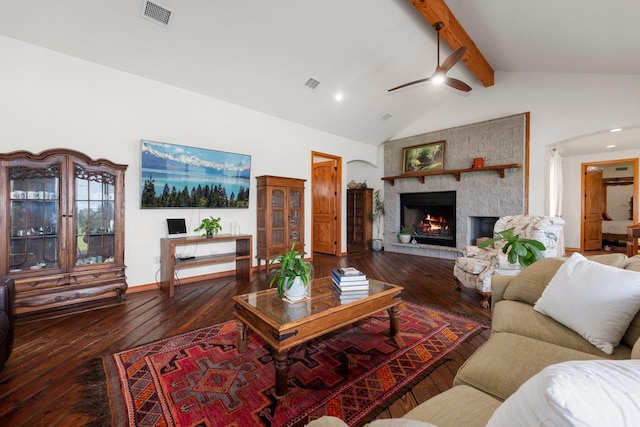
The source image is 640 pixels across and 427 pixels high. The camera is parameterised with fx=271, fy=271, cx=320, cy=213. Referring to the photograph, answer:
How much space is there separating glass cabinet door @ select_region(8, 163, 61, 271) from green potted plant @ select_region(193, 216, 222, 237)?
1515 mm

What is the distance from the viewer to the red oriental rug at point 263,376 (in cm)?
143

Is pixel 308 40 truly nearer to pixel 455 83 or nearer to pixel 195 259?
pixel 455 83

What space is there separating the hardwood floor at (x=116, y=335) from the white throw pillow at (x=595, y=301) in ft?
2.45

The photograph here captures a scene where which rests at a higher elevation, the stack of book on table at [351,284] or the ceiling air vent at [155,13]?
the ceiling air vent at [155,13]

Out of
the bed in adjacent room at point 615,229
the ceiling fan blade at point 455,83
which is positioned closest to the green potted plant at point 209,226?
the ceiling fan blade at point 455,83

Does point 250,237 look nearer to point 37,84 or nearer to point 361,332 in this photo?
point 361,332

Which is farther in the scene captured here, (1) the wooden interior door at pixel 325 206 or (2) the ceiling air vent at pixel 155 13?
(1) the wooden interior door at pixel 325 206

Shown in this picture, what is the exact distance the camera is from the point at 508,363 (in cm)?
117

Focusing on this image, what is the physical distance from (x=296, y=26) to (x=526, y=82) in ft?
14.3

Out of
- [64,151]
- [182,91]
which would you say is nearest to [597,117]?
[182,91]

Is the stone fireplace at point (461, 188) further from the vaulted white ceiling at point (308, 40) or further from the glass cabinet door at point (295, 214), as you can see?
the glass cabinet door at point (295, 214)

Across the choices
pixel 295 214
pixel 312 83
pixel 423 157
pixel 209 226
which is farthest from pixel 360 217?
pixel 209 226

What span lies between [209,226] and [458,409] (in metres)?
3.63

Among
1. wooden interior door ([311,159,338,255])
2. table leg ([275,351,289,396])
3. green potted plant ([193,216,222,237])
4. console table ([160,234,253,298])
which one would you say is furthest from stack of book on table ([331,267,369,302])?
wooden interior door ([311,159,338,255])
